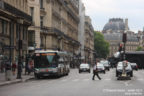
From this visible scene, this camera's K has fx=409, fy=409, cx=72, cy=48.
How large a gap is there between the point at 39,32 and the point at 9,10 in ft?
75.5

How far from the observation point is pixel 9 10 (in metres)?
44.2

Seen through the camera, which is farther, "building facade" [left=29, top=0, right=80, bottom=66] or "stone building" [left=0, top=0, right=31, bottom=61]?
"building facade" [left=29, top=0, right=80, bottom=66]

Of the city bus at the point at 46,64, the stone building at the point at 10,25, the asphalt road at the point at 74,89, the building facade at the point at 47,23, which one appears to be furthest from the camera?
the building facade at the point at 47,23

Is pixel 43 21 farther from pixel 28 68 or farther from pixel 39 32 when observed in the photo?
pixel 28 68

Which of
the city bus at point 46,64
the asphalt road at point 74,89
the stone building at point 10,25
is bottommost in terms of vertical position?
the asphalt road at point 74,89

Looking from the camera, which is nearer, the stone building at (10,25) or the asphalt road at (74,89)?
the asphalt road at (74,89)

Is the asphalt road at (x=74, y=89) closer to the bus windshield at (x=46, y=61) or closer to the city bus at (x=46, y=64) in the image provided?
the city bus at (x=46, y=64)

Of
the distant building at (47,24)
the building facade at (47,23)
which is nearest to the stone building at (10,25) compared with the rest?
the building facade at (47,23)

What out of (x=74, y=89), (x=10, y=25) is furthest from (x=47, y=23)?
(x=74, y=89)

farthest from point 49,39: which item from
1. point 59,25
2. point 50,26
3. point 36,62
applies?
point 36,62

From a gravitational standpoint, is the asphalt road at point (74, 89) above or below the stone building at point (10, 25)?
below

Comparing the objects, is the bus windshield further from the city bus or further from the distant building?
the distant building

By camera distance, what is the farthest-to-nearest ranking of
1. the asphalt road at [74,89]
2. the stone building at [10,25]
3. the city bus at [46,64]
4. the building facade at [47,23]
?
the building facade at [47,23] < the stone building at [10,25] < the city bus at [46,64] < the asphalt road at [74,89]

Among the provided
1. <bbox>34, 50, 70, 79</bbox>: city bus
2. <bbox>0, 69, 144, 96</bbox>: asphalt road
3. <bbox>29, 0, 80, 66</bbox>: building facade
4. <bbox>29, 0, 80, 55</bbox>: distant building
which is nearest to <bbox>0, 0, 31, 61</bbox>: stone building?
<bbox>34, 50, 70, 79</bbox>: city bus
